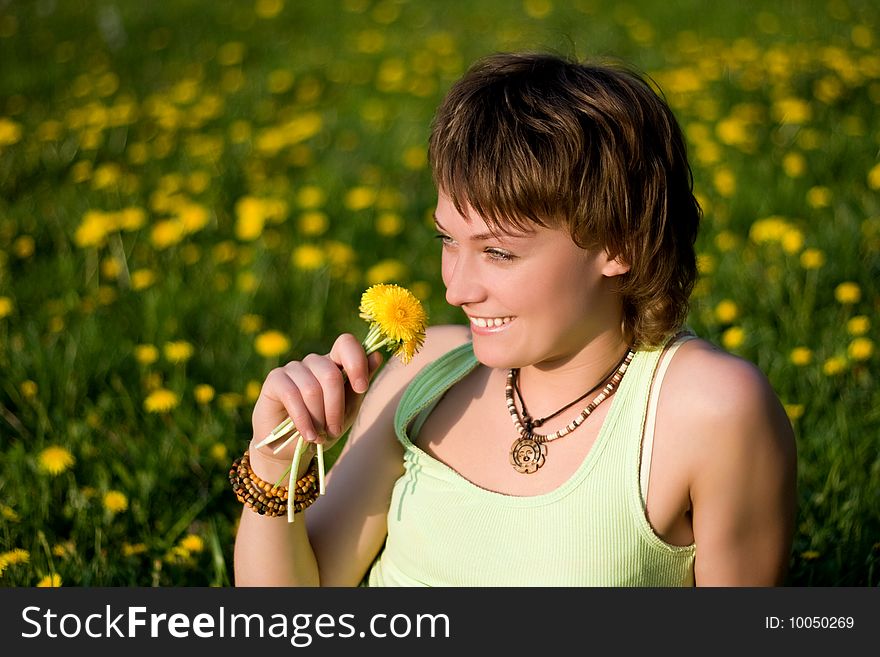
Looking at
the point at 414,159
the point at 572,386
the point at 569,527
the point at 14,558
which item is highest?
the point at 572,386

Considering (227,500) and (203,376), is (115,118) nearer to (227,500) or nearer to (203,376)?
(203,376)

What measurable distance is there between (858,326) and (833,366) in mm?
160

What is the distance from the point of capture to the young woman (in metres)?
1.66

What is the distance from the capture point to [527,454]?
1.83 metres

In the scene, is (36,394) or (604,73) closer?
(604,73)

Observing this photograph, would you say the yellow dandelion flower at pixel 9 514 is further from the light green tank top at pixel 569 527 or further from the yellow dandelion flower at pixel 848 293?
the yellow dandelion flower at pixel 848 293

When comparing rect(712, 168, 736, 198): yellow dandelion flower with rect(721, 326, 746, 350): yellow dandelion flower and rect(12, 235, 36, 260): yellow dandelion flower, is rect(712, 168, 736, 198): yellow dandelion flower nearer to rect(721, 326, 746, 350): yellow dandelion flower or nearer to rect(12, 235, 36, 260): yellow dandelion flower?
rect(721, 326, 746, 350): yellow dandelion flower

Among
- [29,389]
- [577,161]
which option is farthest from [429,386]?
[29,389]

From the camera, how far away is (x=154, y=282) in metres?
3.44

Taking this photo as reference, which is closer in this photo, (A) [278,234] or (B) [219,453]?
(B) [219,453]

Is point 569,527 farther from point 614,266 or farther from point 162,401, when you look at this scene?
point 162,401

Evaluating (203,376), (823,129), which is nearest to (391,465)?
(203,376)

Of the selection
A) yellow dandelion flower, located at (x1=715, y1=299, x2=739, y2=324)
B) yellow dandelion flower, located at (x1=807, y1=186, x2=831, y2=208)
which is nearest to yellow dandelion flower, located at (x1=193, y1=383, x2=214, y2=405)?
yellow dandelion flower, located at (x1=715, y1=299, x2=739, y2=324)

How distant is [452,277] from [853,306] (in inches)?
66.7
